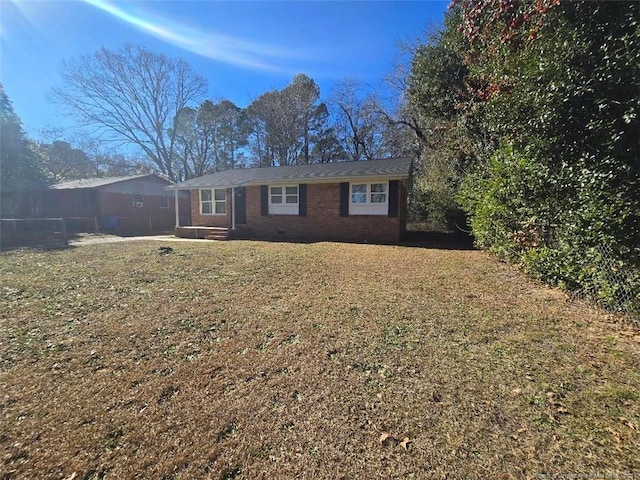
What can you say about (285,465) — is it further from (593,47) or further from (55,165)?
(55,165)

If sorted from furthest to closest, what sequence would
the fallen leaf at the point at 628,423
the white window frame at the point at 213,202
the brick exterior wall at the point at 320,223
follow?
the white window frame at the point at 213,202 → the brick exterior wall at the point at 320,223 → the fallen leaf at the point at 628,423

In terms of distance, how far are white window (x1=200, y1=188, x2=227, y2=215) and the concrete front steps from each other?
112 centimetres

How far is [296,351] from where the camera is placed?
124 inches

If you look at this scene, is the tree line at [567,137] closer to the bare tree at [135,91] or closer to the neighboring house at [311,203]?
the neighboring house at [311,203]

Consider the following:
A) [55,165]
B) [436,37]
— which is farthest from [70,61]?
[436,37]

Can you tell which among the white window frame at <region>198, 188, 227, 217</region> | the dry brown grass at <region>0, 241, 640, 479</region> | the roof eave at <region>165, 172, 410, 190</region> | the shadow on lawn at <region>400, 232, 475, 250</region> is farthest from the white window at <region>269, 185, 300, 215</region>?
the dry brown grass at <region>0, 241, 640, 479</region>

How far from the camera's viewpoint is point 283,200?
13328 millimetres

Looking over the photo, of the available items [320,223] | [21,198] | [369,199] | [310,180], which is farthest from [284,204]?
[21,198]

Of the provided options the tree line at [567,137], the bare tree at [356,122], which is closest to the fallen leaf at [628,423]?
the tree line at [567,137]

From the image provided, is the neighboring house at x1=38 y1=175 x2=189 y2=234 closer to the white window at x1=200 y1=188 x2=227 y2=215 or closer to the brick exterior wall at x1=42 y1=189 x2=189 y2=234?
the brick exterior wall at x1=42 y1=189 x2=189 y2=234

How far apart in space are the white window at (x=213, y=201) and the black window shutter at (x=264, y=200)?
226cm

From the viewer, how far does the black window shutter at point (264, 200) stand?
533 inches

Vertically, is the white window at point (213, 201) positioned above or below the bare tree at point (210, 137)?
below

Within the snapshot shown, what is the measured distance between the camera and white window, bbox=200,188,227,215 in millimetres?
14719
